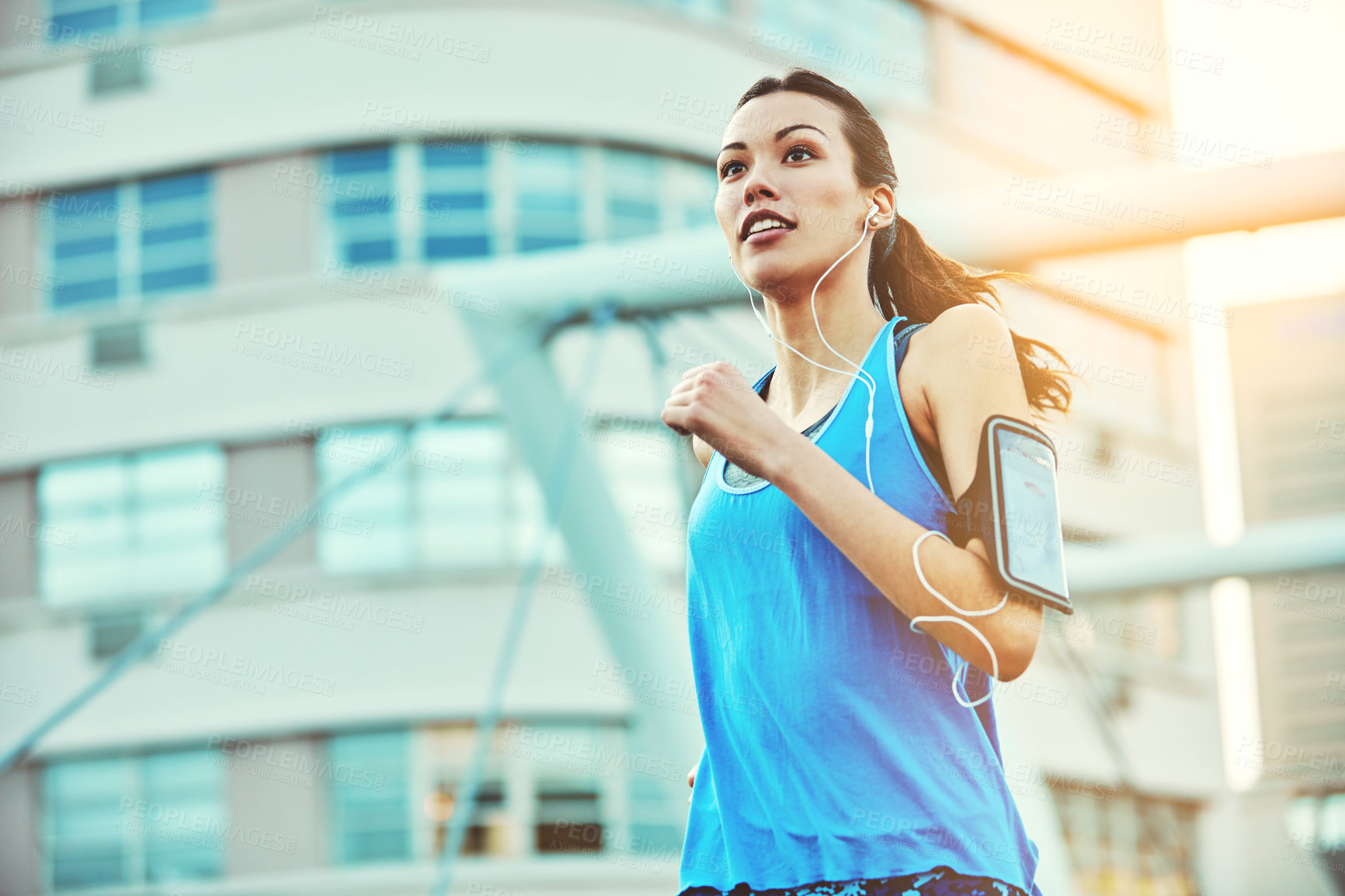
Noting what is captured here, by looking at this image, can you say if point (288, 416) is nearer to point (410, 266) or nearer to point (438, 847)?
point (410, 266)

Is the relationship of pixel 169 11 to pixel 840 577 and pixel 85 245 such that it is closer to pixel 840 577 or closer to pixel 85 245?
pixel 85 245

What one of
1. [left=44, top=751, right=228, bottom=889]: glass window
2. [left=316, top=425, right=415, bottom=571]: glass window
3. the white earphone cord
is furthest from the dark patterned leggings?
[left=44, top=751, right=228, bottom=889]: glass window

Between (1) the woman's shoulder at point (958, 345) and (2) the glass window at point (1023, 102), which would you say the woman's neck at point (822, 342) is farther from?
(2) the glass window at point (1023, 102)

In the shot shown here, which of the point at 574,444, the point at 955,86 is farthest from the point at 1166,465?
the point at 574,444

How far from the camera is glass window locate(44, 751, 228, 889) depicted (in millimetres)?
15558

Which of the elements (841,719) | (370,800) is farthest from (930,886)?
(370,800)

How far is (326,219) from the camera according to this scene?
53.6ft

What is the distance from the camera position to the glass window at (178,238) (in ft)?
54.8

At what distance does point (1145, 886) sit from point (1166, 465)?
6.68 metres

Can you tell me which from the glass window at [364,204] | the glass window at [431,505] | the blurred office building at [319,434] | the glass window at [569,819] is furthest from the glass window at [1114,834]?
the glass window at [364,204]

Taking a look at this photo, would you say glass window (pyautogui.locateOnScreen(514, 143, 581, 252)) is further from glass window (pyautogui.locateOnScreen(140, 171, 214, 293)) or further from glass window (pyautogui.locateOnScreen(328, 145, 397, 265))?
glass window (pyautogui.locateOnScreen(140, 171, 214, 293))

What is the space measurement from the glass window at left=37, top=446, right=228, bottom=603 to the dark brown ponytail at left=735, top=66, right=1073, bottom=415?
14956 millimetres

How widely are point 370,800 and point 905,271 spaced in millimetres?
14201

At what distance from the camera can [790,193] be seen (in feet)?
6.00
